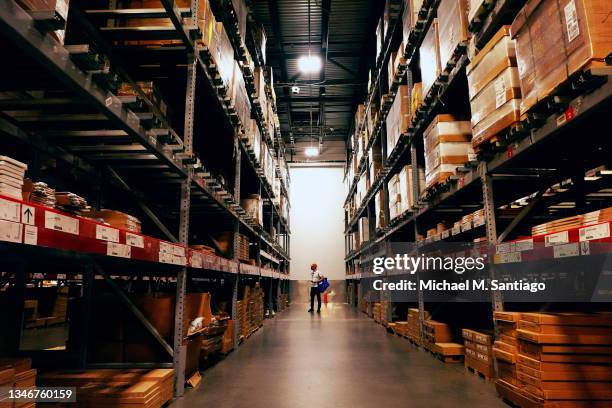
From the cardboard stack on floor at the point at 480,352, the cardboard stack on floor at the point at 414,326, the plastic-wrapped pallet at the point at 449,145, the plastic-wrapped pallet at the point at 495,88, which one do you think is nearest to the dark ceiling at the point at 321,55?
the plastic-wrapped pallet at the point at 449,145

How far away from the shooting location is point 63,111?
2682 millimetres

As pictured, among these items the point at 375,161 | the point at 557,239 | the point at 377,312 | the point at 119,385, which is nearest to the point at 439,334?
the point at 557,239

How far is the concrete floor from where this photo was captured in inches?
126

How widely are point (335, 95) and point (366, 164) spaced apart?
5.27 m

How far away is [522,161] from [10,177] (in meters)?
3.65

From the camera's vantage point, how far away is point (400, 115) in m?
6.57

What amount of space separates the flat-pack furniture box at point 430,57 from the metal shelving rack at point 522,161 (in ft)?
0.67

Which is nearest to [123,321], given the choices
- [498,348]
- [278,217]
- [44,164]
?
[44,164]

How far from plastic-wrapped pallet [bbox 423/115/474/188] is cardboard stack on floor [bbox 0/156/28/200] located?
13.3ft

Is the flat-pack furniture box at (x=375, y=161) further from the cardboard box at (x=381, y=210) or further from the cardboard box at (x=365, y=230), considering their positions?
the cardboard box at (x=365, y=230)

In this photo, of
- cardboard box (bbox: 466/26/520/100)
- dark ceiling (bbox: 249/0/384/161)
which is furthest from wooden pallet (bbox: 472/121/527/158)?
dark ceiling (bbox: 249/0/384/161)

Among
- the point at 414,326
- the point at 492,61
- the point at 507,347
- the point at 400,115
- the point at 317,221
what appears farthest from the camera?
the point at 317,221

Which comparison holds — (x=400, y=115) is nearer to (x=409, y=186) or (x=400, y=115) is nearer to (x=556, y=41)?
(x=409, y=186)

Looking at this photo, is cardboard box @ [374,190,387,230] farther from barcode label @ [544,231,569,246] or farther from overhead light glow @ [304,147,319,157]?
overhead light glow @ [304,147,319,157]
